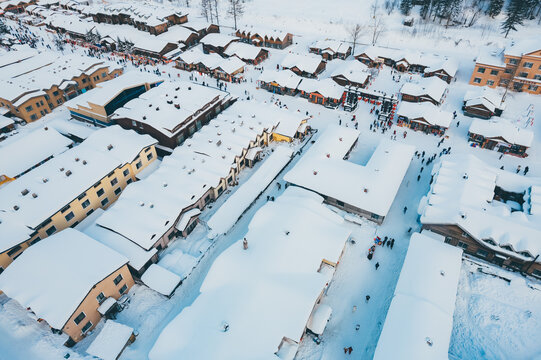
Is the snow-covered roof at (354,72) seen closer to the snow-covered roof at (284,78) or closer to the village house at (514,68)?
the snow-covered roof at (284,78)

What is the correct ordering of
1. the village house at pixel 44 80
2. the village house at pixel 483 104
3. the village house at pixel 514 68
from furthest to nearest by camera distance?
1. the village house at pixel 514 68
2. the village house at pixel 44 80
3. the village house at pixel 483 104

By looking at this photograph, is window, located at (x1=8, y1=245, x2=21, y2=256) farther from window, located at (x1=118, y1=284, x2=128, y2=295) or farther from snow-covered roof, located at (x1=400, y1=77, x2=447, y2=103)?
snow-covered roof, located at (x1=400, y1=77, x2=447, y2=103)

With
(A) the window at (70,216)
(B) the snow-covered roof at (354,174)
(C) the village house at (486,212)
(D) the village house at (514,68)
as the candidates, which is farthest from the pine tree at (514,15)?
(A) the window at (70,216)

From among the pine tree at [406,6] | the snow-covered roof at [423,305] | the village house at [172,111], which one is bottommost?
the snow-covered roof at [423,305]

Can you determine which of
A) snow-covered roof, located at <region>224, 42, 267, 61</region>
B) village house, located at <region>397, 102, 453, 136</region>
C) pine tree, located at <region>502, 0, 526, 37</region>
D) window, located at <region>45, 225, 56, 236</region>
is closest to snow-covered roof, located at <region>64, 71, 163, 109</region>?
snow-covered roof, located at <region>224, 42, 267, 61</region>

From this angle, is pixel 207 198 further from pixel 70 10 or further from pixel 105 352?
pixel 70 10
